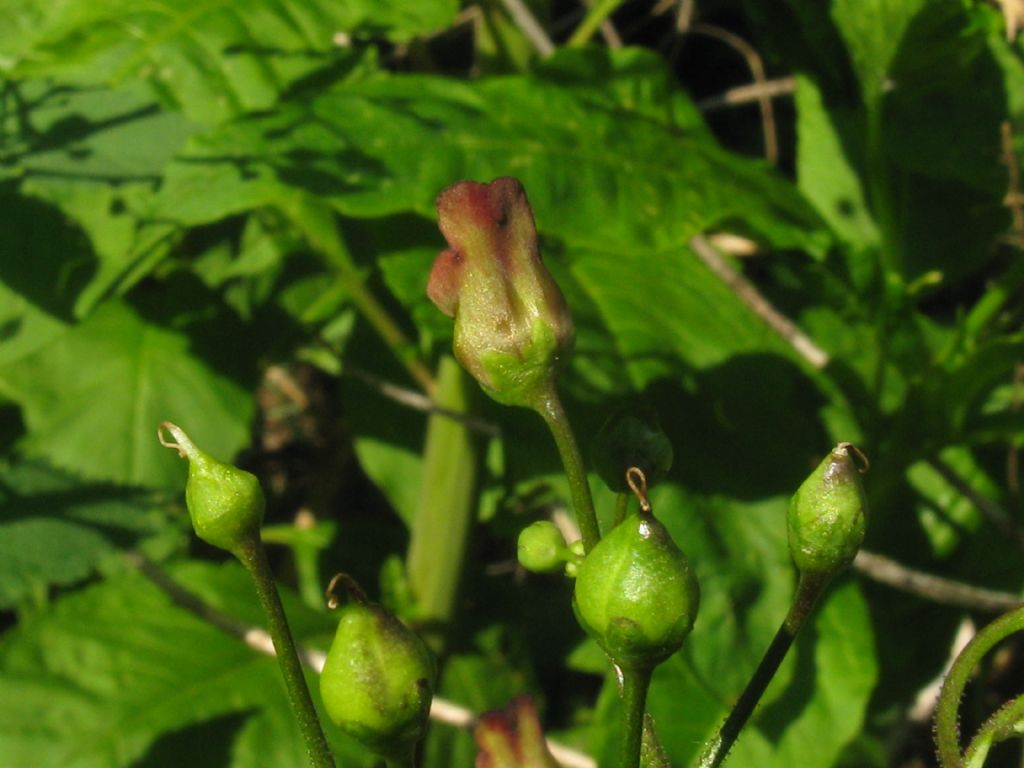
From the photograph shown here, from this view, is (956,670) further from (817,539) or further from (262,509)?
(262,509)

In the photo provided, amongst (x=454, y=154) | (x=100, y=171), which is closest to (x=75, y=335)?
(x=100, y=171)

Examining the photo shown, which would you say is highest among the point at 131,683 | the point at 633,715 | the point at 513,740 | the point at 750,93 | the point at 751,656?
the point at 633,715

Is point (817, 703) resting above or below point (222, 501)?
below

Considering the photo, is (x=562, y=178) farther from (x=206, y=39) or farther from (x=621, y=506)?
(x=621, y=506)

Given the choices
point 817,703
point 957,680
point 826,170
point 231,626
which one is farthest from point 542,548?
point 826,170

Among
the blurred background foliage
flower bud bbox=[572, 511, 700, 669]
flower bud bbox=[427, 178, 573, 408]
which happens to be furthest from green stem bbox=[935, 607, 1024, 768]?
the blurred background foliage

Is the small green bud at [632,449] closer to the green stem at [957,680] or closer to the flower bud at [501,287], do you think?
the flower bud at [501,287]
